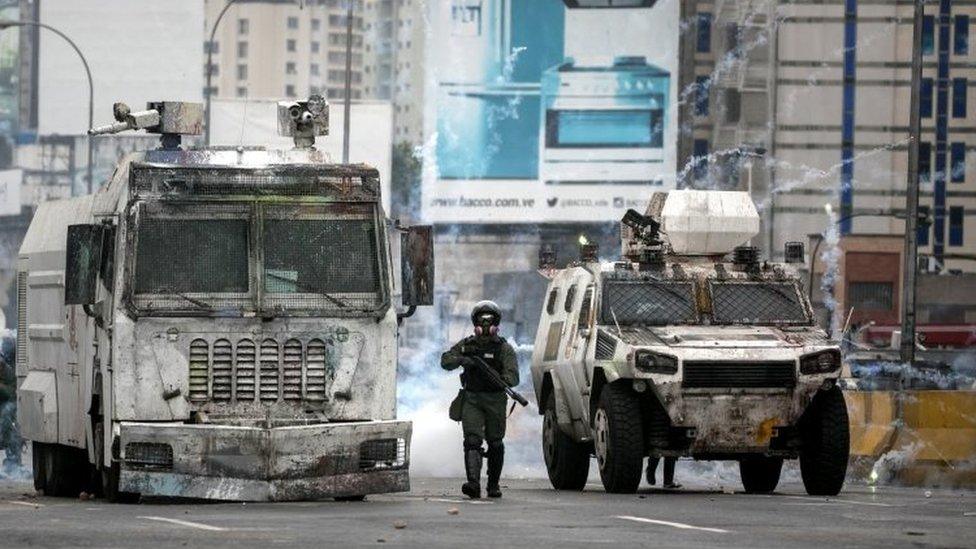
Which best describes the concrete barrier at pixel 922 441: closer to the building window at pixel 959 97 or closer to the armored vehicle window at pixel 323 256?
the armored vehicle window at pixel 323 256

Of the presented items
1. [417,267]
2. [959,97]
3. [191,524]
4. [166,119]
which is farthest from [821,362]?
[959,97]

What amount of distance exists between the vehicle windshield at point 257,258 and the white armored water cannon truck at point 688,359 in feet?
9.82

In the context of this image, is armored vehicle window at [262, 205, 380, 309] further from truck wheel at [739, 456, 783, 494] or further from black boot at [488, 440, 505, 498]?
truck wheel at [739, 456, 783, 494]

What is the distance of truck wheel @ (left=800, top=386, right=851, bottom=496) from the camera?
819 inches

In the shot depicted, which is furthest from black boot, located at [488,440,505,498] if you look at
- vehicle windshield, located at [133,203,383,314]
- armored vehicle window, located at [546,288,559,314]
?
armored vehicle window, located at [546,288,559,314]

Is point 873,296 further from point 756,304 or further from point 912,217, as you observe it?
point 756,304

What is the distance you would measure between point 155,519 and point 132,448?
2.53 metres

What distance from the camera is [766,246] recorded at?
83125 mm

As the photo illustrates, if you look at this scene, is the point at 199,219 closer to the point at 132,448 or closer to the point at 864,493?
the point at 132,448

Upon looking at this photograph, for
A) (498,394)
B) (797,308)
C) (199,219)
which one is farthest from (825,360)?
(199,219)

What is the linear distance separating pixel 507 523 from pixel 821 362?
615 centimetres

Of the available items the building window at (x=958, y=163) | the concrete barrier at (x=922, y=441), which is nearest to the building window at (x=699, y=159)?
the building window at (x=958, y=163)

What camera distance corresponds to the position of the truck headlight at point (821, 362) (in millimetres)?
20672

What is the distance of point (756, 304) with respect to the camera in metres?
21.9
